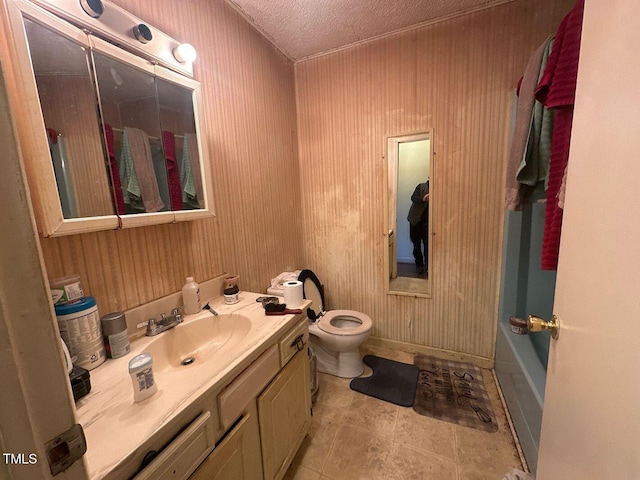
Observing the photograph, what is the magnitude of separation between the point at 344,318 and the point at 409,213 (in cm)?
102

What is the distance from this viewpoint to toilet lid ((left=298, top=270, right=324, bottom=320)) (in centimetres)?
206

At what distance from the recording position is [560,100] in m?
0.90

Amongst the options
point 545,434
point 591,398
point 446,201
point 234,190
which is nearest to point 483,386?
point 545,434

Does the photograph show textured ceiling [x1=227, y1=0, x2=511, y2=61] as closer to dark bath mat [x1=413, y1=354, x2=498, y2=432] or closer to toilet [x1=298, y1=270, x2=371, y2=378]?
toilet [x1=298, y1=270, x2=371, y2=378]

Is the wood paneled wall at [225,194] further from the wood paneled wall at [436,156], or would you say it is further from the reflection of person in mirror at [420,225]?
the reflection of person in mirror at [420,225]

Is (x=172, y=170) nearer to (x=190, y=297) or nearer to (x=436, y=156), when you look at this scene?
(x=190, y=297)

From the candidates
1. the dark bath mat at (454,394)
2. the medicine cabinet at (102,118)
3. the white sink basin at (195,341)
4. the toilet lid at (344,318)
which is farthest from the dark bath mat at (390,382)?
the medicine cabinet at (102,118)

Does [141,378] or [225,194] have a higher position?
[225,194]

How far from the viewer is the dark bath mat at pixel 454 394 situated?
→ 154 cm

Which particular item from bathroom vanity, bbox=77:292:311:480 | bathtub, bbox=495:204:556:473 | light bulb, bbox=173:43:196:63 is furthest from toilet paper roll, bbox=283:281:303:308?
bathtub, bbox=495:204:556:473

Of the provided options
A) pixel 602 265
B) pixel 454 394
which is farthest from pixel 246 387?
pixel 454 394

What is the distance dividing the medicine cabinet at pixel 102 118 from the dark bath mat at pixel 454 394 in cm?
180

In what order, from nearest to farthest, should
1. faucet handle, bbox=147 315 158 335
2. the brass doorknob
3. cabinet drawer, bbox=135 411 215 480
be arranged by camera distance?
cabinet drawer, bbox=135 411 215 480 → the brass doorknob → faucet handle, bbox=147 315 158 335

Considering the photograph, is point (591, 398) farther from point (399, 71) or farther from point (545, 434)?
point (399, 71)
